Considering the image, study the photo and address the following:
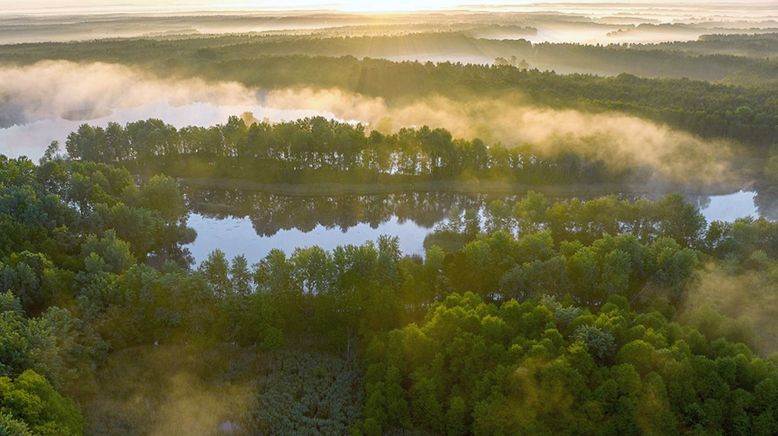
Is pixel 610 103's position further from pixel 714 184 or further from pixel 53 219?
pixel 53 219

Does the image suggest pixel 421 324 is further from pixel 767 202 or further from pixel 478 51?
pixel 478 51

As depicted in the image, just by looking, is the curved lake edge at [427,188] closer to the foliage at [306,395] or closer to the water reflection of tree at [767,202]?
A: the water reflection of tree at [767,202]

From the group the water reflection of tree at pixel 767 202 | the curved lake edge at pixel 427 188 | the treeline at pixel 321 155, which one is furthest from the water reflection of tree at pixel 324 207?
the water reflection of tree at pixel 767 202

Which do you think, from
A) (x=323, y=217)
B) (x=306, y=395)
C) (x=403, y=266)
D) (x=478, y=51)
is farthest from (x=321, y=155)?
(x=478, y=51)

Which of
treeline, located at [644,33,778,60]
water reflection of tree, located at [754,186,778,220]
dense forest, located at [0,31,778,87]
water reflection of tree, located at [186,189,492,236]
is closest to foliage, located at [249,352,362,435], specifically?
water reflection of tree, located at [186,189,492,236]

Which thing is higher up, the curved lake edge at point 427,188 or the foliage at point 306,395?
the curved lake edge at point 427,188

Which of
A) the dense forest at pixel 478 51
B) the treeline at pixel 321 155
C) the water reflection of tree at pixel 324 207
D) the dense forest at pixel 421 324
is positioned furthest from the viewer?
the dense forest at pixel 478 51

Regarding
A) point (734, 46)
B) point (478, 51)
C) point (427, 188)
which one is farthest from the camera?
point (478, 51)

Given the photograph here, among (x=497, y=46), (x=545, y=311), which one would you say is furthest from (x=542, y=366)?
(x=497, y=46)
